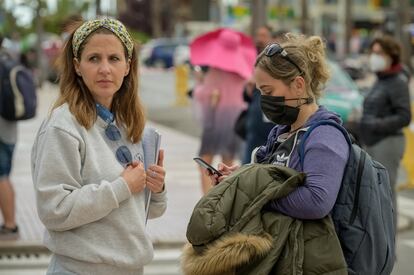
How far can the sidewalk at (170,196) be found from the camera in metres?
8.76

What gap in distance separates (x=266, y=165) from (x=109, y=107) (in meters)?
0.73

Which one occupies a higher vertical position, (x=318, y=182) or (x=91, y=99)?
(x=91, y=99)

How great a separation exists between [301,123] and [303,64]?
8.8 inches

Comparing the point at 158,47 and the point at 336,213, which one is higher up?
the point at 336,213

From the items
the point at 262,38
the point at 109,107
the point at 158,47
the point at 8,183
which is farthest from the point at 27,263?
the point at 158,47

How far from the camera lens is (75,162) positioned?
346 cm

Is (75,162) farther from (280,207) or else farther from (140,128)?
(280,207)

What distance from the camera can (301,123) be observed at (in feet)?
11.7

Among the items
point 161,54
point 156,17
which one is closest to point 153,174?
point 161,54

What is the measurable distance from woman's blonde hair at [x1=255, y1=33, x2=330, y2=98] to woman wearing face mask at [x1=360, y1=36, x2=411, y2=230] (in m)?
4.21

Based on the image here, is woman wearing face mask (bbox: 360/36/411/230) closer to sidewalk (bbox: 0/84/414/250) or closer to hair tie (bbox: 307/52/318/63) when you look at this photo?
sidewalk (bbox: 0/84/414/250)

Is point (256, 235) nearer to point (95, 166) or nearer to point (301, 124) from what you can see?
point (301, 124)

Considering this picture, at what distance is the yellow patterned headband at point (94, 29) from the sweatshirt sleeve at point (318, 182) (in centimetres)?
86

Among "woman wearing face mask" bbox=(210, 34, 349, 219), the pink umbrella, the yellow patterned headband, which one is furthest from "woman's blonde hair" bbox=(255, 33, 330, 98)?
the pink umbrella
